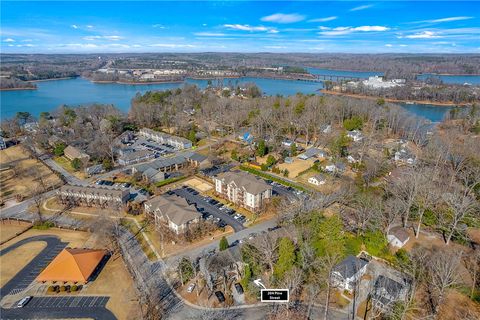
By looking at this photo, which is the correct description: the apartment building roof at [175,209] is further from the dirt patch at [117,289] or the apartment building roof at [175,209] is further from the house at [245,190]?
the dirt patch at [117,289]

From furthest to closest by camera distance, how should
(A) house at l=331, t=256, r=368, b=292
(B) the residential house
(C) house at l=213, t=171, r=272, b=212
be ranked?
(B) the residential house → (C) house at l=213, t=171, r=272, b=212 → (A) house at l=331, t=256, r=368, b=292

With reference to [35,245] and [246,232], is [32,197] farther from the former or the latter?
[246,232]

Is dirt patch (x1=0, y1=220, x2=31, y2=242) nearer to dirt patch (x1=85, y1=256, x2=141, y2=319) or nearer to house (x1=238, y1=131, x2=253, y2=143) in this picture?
dirt patch (x1=85, y1=256, x2=141, y2=319)

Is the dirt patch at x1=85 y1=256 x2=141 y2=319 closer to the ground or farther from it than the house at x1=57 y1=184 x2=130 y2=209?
closer to the ground

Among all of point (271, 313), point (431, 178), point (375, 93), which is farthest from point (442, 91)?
point (271, 313)

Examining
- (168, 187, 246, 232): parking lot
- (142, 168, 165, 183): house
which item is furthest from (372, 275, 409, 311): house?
(142, 168, 165, 183): house

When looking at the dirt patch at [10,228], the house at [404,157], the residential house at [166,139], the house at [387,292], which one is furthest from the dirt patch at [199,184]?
the house at [404,157]
